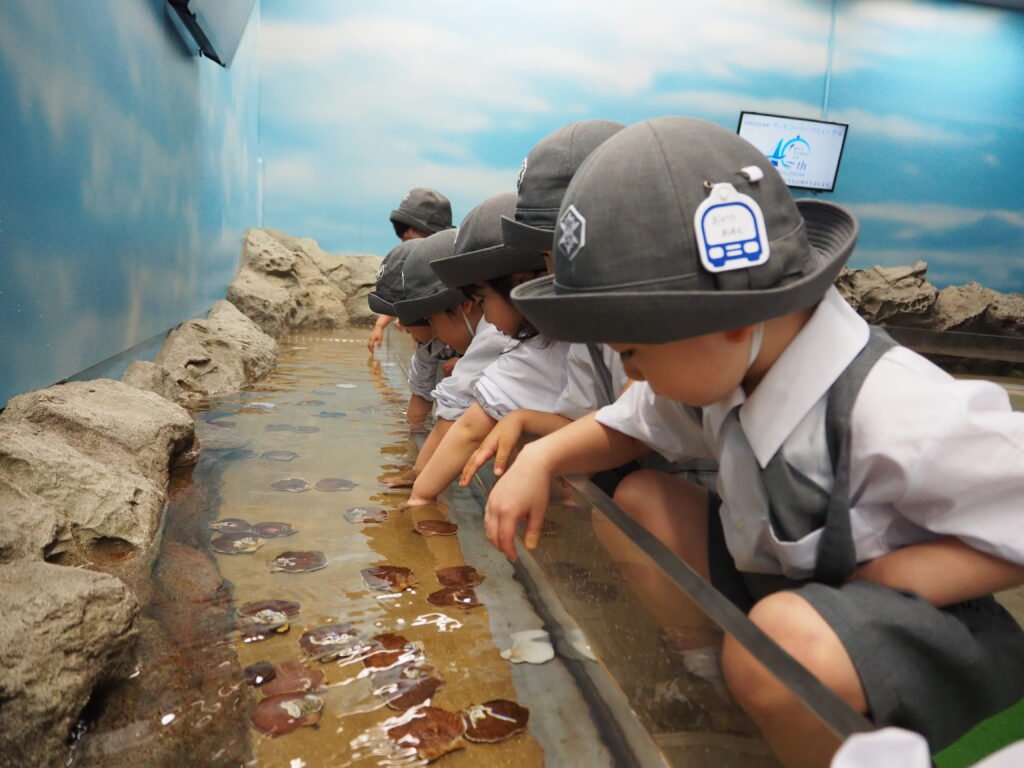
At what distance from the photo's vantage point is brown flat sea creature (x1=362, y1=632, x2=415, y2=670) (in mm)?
1421

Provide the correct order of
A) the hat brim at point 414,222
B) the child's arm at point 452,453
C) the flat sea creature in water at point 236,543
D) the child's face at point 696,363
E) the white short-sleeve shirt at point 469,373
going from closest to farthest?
1. the child's face at point 696,363
2. the flat sea creature in water at point 236,543
3. the child's arm at point 452,453
4. the white short-sleeve shirt at point 469,373
5. the hat brim at point 414,222

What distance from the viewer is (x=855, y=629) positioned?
95 centimetres

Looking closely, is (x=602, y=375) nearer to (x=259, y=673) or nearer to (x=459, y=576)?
(x=459, y=576)

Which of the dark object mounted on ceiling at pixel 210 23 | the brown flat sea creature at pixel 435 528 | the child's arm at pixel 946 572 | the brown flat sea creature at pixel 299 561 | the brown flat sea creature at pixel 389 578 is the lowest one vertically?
the brown flat sea creature at pixel 435 528

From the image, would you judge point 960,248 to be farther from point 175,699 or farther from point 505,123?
point 175,699

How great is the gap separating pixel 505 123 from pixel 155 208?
25.7 ft

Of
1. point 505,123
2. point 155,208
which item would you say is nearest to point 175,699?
point 155,208

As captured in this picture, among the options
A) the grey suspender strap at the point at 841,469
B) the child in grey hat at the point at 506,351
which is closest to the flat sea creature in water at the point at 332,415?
the child in grey hat at the point at 506,351

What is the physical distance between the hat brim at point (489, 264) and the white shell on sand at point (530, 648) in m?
0.95

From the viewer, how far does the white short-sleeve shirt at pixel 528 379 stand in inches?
80.8

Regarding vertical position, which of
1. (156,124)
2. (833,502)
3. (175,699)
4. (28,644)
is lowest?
(175,699)

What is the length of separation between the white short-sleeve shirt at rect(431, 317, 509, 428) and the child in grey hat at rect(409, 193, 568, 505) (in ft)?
0.66

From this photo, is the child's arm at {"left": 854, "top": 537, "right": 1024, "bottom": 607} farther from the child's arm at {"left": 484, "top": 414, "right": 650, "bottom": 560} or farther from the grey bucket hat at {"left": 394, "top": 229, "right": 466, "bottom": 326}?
the grey bucket hat at {"left": 394, "top": 229, "right": 466, "bottom": 326}

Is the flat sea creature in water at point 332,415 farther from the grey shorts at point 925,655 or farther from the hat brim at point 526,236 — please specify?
the grey shorts at point 925,655
